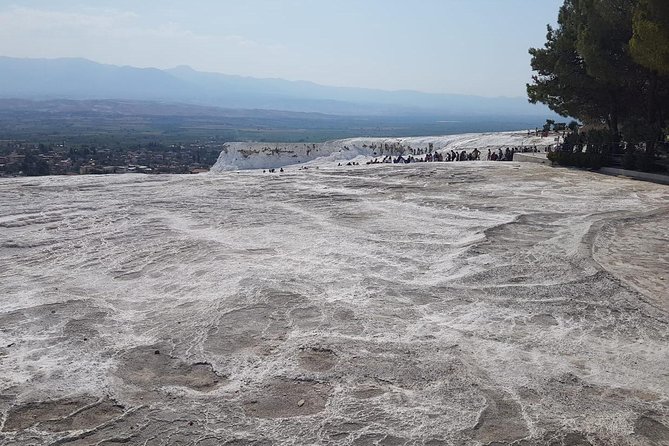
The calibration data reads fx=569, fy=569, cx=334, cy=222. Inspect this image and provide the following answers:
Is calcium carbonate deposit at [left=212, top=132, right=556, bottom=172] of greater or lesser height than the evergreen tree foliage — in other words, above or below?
below

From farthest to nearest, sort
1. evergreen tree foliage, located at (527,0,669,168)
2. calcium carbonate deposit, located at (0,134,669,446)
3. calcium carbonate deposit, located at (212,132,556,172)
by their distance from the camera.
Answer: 1. calcium carbonate deposit, located at (212,132,556,172)
2. evergreen tree foliage, located at (527,0,669,168)
3. calcium carbonate deposit, located at (0,134,669,446)

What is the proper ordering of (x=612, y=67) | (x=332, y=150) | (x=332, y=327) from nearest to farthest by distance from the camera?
(x=332, y=327)
(x=612, y=67)
(x=332, y=150)

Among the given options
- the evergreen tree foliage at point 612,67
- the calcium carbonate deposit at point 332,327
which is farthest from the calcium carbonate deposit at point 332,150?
the calcium carbonate deposit at point 332,327

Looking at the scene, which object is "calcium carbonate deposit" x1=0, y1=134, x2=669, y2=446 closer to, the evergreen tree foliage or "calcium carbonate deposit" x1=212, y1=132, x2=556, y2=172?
the evergreen tree foliage

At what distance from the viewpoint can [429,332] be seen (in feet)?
18.3

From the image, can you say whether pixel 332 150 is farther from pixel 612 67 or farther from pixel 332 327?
pixel 332 327

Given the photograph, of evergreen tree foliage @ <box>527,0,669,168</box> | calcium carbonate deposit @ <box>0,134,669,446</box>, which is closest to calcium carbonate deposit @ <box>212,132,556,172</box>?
evergreen tree foliage @ <box>527,0,669,168</box>

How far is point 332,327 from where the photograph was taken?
222 inches

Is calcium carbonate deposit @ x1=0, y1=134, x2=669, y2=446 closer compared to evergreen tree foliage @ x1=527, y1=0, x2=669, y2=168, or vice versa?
calcium carbonate deposit @ x1=0, y1=134, x2=669, y2=446

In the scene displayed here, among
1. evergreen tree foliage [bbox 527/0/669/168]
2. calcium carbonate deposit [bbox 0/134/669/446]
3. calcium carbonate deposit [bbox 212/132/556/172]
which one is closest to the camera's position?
calcium carbonate deposit [bbox 0/134/669/446]

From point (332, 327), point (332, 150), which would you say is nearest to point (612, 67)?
point (332, 327)

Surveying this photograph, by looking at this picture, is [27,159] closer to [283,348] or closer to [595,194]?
[595,194]

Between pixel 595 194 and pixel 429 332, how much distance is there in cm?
978

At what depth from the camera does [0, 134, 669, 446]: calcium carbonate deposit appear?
4.16m
